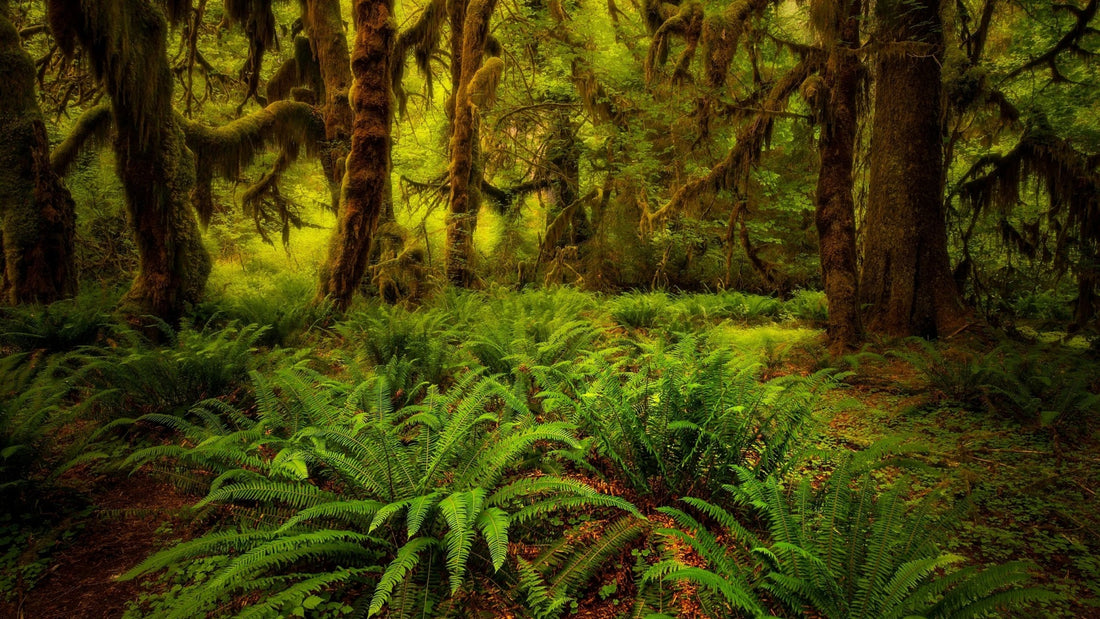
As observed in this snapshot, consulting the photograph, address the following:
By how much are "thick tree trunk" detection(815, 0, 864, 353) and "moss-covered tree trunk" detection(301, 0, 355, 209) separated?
22.1 feet

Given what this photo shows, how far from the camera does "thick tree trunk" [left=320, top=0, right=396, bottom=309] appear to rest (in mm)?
5578

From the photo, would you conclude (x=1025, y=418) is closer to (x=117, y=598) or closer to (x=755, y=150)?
(x=755, y=150)

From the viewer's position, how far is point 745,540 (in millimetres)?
1980

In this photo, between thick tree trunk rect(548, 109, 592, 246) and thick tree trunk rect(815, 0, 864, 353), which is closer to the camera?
thick tree trunk rect(815, 0, 864, 353)

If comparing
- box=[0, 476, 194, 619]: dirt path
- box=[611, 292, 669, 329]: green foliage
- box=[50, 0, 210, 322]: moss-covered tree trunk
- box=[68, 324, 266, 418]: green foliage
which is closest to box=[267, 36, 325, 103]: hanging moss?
box=[50, 0, 210, 322]: moss-covered tree trunk

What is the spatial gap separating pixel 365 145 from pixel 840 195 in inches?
221

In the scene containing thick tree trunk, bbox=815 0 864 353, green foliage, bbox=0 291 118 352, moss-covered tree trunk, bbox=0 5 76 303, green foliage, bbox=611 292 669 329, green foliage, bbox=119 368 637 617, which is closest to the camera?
green foliage, bbox=119 368 637 617

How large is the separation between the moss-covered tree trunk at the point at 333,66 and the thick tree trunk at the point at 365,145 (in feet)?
6.18

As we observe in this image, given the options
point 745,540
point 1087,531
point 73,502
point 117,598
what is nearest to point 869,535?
point 745,540

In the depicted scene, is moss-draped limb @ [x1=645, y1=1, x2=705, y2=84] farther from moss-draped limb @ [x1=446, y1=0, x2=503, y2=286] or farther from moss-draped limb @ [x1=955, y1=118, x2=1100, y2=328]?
moss-draped limb @ [x1=955, y1=118, x2=1100, y2=328]

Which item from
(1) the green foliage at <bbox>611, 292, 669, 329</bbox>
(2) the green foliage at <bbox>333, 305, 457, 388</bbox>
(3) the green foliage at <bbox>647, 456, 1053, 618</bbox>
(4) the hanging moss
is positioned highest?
(4) the hanging moss

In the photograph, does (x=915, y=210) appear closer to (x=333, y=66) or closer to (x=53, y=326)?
(x=333, y=66)

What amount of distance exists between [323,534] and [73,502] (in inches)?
73.3

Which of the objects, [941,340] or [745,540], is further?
[941,340]
